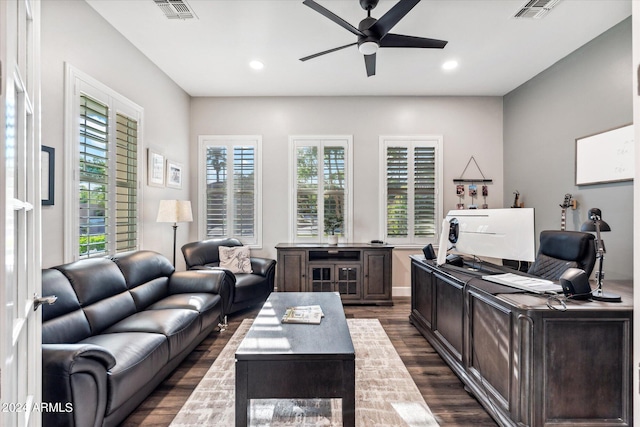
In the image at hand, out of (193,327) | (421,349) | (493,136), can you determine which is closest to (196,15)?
(193,327)

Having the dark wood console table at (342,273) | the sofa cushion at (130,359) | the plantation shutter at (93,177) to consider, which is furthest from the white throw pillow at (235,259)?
the sofa cushion at (130,359)

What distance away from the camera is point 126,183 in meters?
3.26

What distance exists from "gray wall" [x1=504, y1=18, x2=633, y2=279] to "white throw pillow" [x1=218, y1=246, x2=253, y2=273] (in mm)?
4090

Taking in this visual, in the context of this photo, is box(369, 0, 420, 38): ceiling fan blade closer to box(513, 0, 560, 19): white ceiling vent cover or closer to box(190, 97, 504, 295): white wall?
box(513, 0, 560, 19): white ceiling vent cover

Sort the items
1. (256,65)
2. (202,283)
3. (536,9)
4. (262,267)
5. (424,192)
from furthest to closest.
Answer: (424,192) < (262,267) < (256,65) < (202,283) < (536,9)

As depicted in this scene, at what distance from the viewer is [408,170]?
484cm

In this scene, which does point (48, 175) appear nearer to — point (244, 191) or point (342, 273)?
point (244, 191)

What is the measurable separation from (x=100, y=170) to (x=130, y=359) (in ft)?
6.35

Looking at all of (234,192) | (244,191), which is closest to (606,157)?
(244,191)

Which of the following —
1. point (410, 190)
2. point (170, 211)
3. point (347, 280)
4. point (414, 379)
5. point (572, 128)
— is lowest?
point (414, 379)

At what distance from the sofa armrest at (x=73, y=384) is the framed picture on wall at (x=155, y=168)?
2.56 meters

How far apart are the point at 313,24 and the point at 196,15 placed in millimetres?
1126

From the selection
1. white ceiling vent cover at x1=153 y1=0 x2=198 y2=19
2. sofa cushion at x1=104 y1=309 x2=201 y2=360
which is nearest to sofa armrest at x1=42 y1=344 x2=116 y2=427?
sofa cushion at x1=104 y1=309 x2=201 y2=360

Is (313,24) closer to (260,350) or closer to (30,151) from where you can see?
(30,151)
